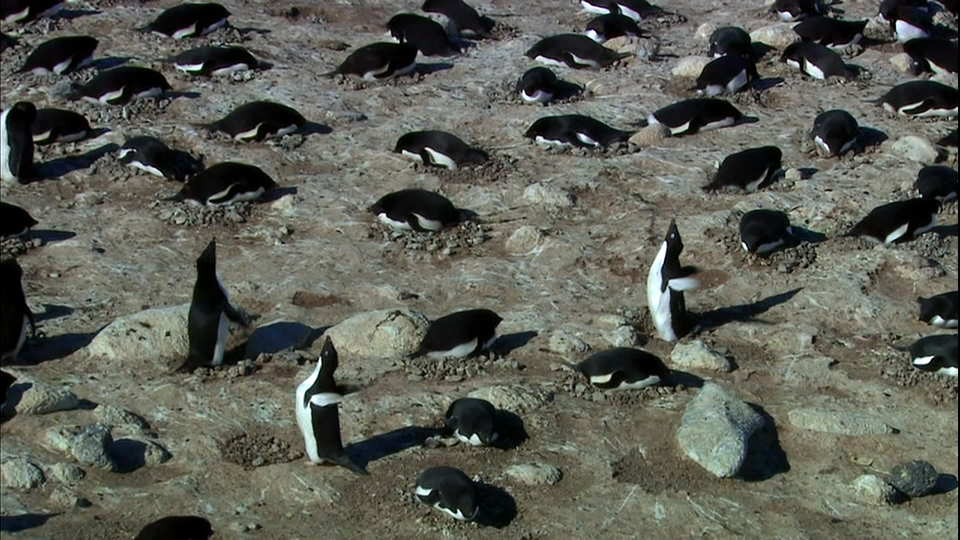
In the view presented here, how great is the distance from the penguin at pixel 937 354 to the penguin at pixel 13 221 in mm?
5882

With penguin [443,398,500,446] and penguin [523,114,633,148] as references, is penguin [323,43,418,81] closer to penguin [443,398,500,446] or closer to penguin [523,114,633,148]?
penguin [523,114,633,148]

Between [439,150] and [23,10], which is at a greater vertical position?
[23,10]

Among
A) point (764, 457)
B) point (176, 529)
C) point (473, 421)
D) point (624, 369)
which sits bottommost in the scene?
point (764, 457)

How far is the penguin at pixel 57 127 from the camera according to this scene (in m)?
11.0

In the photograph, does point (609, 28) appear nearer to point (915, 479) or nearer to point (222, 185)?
point (222, 185)

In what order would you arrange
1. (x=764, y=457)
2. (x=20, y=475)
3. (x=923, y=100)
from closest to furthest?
(x=20, y=475) < (x=764, y=457) < (x=923, y=100)

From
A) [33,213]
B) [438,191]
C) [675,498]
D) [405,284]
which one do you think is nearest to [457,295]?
[405,284]

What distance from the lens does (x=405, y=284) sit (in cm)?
927

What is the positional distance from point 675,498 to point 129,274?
13.6ft

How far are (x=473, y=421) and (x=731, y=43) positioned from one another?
7.07 metres

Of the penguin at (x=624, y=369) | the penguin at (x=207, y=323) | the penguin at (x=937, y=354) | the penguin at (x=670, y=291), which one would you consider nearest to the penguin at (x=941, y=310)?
the penguin at (x=937, y=354)

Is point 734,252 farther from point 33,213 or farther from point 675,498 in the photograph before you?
point 33,213

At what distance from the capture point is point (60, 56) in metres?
12.3

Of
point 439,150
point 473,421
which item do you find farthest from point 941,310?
point 439,150
